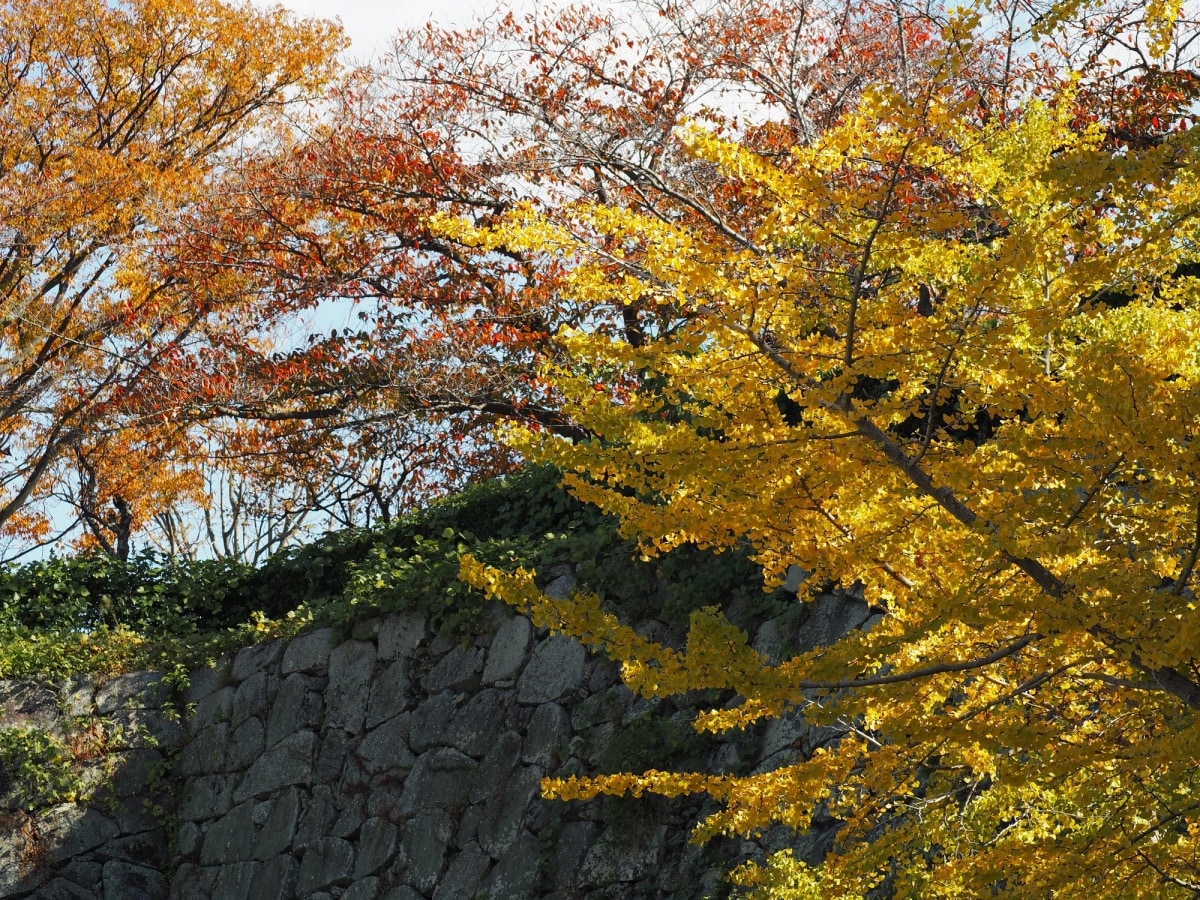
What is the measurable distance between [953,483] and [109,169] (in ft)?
30.5

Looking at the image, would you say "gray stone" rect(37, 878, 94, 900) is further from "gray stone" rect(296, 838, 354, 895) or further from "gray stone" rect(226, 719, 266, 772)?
"gray stone" rect(296, 838, 354, 895)

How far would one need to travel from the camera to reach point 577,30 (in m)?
9.66

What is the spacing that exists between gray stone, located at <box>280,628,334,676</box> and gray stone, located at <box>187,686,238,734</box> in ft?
1.68

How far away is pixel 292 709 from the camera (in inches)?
299

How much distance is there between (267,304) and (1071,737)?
889cm

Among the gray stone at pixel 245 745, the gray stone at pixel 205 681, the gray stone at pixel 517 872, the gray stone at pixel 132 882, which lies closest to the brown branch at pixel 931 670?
the gray stone at pixel 517 872

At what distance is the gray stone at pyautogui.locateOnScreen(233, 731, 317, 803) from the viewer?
7.37m

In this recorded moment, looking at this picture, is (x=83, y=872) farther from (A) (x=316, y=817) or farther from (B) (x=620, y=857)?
(B) (x=620, y=857)

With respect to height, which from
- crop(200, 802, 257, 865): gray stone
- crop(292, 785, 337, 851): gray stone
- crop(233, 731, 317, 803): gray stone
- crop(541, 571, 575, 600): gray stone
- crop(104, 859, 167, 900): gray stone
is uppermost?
crop(541, 571, 575, 600): gray stone

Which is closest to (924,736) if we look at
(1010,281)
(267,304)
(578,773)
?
(1010,281)

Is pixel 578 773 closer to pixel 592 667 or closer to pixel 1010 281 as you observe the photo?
pixel 592 667

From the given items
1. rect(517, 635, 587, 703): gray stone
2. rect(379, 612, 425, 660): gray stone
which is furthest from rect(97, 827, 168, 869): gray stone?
rect(517, 635, 587, 703): gray stone

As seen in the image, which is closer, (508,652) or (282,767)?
(508,652)

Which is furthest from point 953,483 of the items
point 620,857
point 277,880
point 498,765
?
point 277,880
